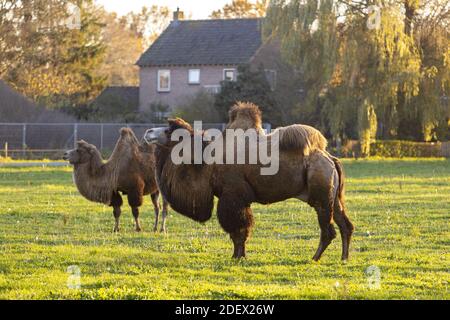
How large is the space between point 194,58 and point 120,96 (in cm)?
608

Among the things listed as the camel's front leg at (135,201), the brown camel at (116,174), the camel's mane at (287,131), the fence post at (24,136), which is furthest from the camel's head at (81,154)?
the fence post at (24,136)

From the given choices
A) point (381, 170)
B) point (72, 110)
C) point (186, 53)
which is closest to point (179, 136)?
point (381, 170)

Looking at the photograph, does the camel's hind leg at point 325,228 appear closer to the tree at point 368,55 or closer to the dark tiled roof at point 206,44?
the tree at point 368,55

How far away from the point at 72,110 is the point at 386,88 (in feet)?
72.8

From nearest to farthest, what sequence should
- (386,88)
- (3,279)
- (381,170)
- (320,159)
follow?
1. (3,279)
2. (320,159)
3. (381,170)
4. (386,88)

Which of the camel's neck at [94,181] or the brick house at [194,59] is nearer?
the camel's neck at [94,181]

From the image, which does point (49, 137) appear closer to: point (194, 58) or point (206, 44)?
point (194, 58)

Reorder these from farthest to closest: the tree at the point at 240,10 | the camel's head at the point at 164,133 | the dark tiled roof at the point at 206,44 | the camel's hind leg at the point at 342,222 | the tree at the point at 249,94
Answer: the tree at the point at 240,10 < the dark tiled roof at the point at 206,44 < the tree at the point at 249,94 < the camel's head at the point at 164,133 < the camel's hind leg at the point at 342,222

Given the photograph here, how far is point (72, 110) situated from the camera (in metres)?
62.1

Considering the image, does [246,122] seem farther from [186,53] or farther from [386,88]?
[186,53]

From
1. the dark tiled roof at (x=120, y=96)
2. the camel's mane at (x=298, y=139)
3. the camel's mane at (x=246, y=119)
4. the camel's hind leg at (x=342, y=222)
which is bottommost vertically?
the camel's hind leg at (x=342, y=222)

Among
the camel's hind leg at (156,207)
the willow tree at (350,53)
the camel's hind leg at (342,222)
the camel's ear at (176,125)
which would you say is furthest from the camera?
the willow tree at (350,53)

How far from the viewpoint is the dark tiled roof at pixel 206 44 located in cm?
6956

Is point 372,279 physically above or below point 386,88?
below
